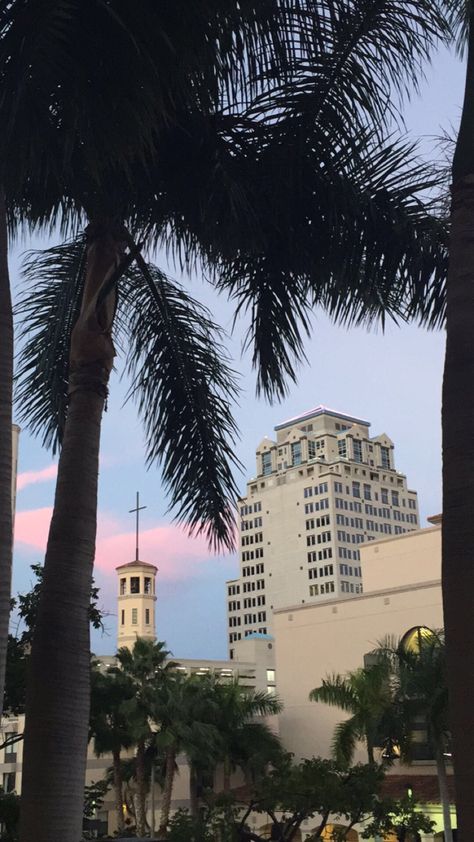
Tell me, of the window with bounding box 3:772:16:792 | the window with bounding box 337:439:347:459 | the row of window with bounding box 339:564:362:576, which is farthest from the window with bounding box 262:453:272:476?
the window with bounding box 3:772:16:792

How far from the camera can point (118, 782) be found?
3694cm

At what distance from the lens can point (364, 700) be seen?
29.8 m

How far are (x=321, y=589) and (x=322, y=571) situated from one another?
242 centimetres

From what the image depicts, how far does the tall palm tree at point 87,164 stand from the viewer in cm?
520

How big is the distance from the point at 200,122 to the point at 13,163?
2.64 metres

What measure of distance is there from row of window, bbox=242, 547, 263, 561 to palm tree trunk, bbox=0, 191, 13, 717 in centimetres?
13927

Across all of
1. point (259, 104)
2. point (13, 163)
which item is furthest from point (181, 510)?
point (13, 163)

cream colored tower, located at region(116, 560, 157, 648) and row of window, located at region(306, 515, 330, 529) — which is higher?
row of window, located at region(306, 515, 330, 529)

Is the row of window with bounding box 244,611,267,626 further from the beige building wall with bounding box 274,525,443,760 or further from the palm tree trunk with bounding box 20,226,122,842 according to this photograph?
the palm tree trunk with bounding box 20,226,122,842

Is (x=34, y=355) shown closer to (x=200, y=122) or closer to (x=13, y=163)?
(x=200, y=122)

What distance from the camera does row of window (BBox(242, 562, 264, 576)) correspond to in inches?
5669

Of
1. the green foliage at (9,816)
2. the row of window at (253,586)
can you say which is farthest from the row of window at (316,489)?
the green foliage at (9,816)

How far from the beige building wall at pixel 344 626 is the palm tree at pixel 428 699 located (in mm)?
11228

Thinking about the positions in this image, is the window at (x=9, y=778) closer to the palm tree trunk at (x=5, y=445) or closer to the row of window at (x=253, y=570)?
the palm tree trunk at (x=5, y=445)
